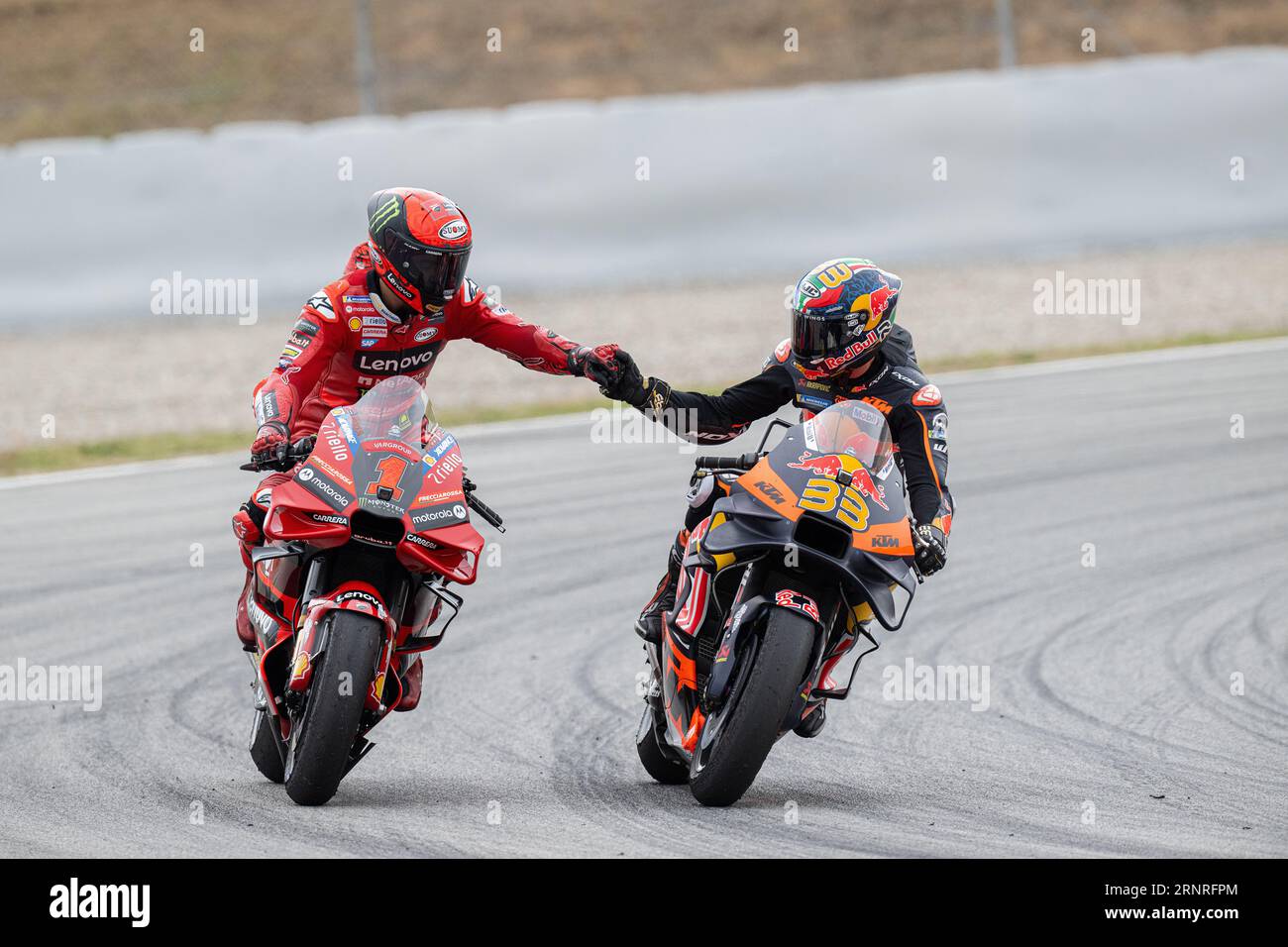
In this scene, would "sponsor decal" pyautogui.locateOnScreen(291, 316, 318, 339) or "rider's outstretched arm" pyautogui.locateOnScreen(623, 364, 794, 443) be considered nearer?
"sponsor decal" pyautogui.locateOnScreen(291, 316, 318, 339)

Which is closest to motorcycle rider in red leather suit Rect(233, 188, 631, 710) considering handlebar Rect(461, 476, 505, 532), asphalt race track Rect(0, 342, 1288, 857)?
handlebar Rect(461, 476, 505, 532)

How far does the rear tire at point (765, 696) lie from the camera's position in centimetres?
554

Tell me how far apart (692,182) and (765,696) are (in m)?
13.5

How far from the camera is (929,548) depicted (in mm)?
5832

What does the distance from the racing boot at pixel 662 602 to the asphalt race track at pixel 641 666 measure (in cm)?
53

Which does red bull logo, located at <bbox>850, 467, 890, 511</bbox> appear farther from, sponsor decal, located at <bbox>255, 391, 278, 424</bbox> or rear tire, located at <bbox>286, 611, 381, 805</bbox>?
sponsor decal, located at <bbox>255, 391, 278, 424</bbox>

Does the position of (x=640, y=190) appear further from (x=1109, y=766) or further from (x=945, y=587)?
(x=1109, y=766)

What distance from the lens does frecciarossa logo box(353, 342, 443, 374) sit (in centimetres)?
648

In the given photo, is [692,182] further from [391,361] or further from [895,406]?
[895,406]

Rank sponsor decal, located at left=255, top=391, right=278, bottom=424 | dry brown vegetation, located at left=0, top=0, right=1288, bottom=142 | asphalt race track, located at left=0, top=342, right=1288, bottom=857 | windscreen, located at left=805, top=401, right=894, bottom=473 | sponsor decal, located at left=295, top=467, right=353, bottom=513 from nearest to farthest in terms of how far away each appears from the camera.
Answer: asphalt race track, located at left=0, top=342, right=1288, bottom=857 → sponsor decal, located at left=295, top=467, right=353, bottom=513 → windscreen, located at left=805, top=401, right=894, bottom=473 → sponsor decal, located at left=255, top=391, right=278, bottom=424 → dry brown vegetation, located at left=0, top=0, right=1288, bottom=142
